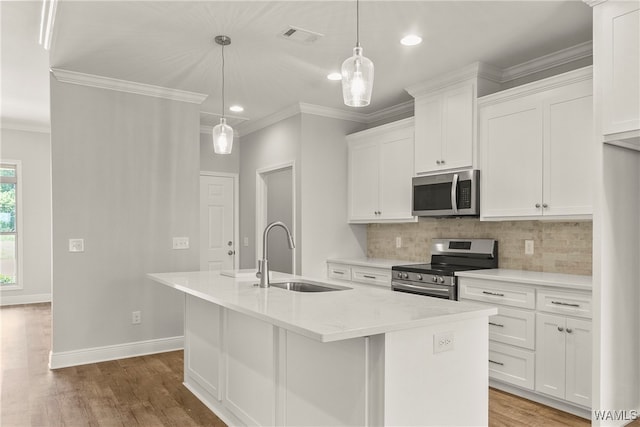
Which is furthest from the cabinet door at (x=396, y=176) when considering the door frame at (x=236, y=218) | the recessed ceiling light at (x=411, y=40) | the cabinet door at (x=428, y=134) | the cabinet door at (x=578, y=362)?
the door frame at (x=236, y=218)

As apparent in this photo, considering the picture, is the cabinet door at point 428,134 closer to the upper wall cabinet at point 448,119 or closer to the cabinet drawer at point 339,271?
the upper wall cabinet at point 448,119

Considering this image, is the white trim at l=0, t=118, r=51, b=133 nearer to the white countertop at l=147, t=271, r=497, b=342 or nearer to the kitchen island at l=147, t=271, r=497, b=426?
the white countertop at l=147, t=271, r=497, b=342

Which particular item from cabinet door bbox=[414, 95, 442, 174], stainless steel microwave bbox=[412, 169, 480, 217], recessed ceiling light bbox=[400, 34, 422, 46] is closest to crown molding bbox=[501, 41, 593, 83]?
cabinet door bbox=[414, 95, 442, 174]

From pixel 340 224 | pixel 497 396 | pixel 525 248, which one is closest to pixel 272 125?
pixel 340 224

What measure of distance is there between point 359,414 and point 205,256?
4.79m

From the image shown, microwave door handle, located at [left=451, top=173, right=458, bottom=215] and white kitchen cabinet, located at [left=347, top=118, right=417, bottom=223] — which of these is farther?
white kitchen cabinet, located at [left=347, top=118, right=417, bottom=223]

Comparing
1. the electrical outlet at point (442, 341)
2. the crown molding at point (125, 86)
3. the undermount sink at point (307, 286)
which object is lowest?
the electrical outlet at point (442, 341)

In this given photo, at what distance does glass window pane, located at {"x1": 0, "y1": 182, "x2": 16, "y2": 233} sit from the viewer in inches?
278

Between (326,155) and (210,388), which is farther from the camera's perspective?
(326,155)

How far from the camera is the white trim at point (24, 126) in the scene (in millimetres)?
6855

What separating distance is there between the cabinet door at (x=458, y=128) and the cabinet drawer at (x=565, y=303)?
1.28 m

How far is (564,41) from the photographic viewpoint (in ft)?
11.0

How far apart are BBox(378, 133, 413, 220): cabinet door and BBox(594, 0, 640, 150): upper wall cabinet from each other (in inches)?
81.2

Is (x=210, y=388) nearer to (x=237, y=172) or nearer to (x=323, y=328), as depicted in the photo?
(x=323, y=328)
